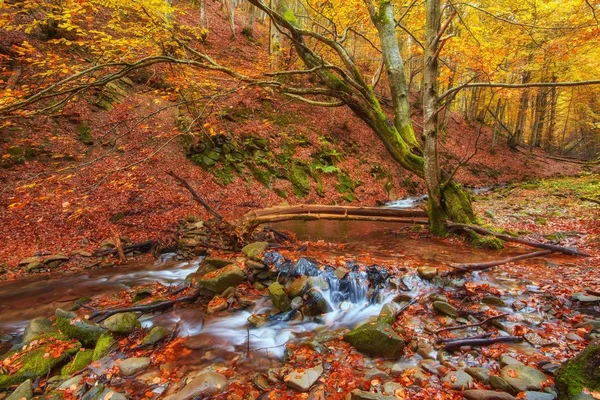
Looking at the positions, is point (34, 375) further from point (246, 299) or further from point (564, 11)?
point (564, 11)

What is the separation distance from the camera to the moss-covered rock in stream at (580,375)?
2650 millimetres

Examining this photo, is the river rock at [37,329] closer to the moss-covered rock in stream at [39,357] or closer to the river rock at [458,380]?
the moss-covered rock in stream at [39,357]

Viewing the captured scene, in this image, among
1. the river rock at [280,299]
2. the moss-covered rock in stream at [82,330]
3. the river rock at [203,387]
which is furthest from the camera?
the river rock at [280,299]

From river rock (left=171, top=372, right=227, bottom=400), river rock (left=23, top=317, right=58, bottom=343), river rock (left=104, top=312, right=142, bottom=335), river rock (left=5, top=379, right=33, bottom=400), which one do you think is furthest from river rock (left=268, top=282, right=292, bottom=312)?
river rock (left=23, top=317, right=58, bottom=343)

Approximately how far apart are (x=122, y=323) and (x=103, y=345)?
381 mm

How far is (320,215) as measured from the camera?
329 inches

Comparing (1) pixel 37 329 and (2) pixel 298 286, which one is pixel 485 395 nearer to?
(2) pixel 298 286

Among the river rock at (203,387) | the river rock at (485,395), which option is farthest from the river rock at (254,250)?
the river rock at (485,395)

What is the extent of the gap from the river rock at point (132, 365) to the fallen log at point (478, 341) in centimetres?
371

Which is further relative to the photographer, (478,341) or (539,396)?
(478,341)

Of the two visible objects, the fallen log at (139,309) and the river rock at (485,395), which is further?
the fallen log at (139,309)

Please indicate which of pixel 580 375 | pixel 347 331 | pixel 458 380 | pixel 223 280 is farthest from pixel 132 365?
pixel 580 375

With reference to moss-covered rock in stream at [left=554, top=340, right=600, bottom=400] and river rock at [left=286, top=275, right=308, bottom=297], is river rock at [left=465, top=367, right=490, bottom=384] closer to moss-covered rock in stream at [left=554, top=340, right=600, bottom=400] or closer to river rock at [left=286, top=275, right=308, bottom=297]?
moss-covered rock in stream at [left=554, top=340, right=600, bottom=400]

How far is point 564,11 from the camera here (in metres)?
12.3
